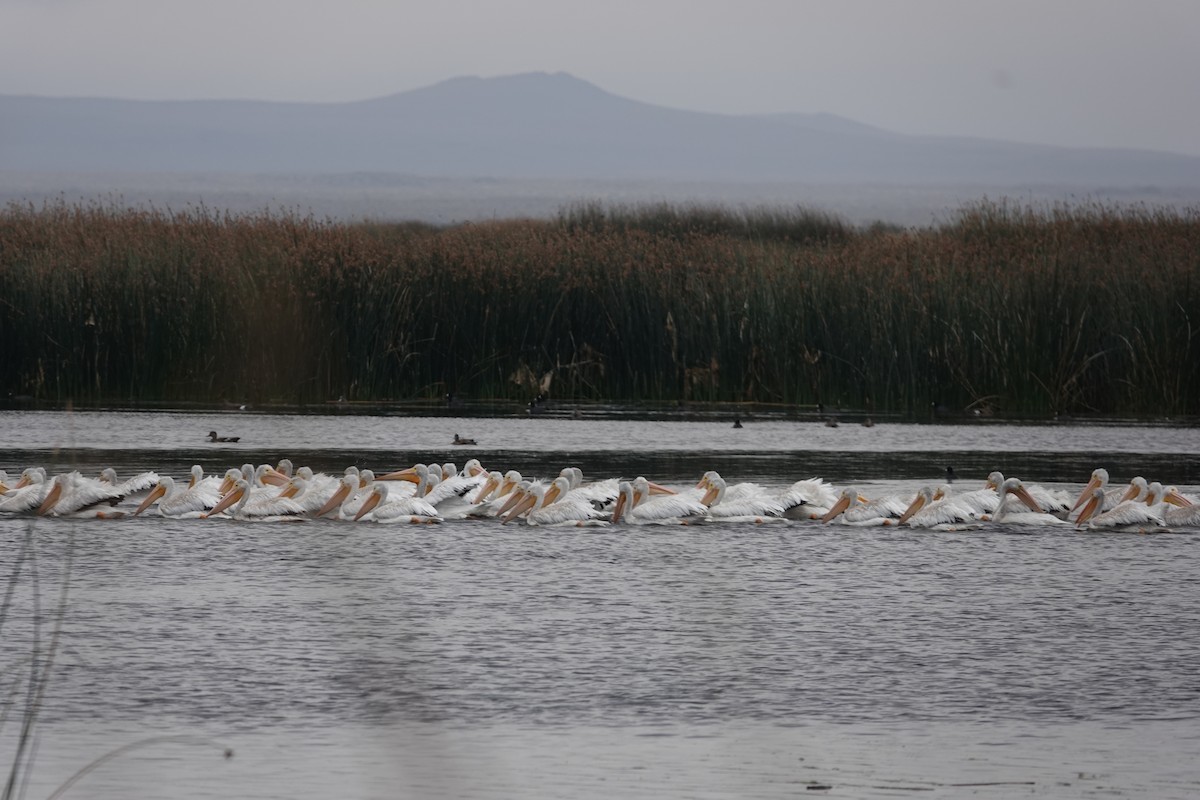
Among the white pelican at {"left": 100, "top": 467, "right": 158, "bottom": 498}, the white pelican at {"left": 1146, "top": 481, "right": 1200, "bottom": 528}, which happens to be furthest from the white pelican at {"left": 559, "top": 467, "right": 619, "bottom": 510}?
the white pelican at {"left": 1146, "top": 481, "right": 1200, "bottom": 528}

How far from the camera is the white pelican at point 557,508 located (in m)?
12.7

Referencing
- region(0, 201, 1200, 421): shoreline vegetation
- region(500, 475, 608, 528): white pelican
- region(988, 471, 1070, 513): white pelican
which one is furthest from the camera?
region(0, 201, 1200, 421): shoreline vegetation

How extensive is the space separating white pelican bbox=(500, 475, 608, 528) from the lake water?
0.87 ft

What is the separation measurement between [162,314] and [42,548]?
32.9 ft

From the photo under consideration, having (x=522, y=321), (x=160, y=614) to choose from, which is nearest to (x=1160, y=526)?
(x=160, y=614)

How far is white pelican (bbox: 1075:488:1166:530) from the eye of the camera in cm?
1277

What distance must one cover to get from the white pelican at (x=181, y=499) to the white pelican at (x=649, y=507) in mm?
2773

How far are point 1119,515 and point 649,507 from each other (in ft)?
10.5

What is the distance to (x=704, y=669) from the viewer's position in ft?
26.0

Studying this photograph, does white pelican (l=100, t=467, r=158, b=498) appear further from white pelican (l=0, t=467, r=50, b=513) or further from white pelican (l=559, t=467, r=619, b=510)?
white pelican (l=559, t=467, r=619, b=510)

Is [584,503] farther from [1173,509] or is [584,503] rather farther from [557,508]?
[1173,509]

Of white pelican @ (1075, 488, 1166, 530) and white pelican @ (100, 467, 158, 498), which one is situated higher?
white pelican @ (100, 467, 158, 498)

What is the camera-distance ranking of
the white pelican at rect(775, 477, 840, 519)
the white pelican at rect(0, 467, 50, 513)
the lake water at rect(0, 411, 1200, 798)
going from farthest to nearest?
the white pelican at rect(775, 477, 840, 519), the white pelican at rect(0, 467, 50, 513), the lake water at rect(0, 411, 1200, 798)

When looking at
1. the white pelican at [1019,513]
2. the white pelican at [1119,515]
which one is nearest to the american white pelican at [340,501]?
the white pelican at [1019,513]
